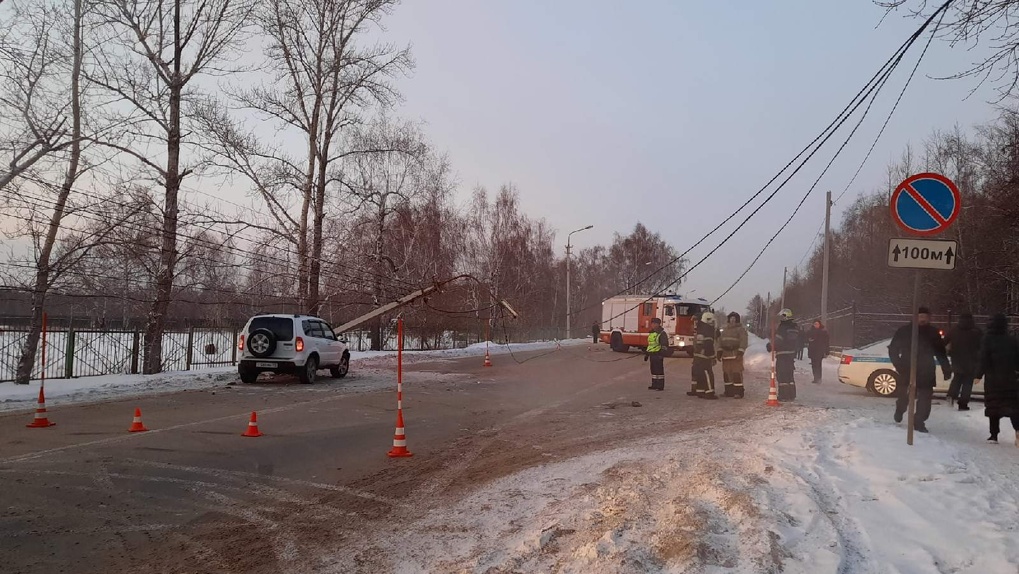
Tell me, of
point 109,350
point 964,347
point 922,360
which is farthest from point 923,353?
point 109,350

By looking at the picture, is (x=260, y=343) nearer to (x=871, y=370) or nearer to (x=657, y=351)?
(x=657, y=351)

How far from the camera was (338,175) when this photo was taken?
2986 cm

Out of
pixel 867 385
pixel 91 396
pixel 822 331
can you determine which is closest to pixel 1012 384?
pixel 867 385

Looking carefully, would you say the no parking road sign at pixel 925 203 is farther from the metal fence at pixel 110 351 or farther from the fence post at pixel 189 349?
the fence post at pixel 189 349

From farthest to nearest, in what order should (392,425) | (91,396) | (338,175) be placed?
(338,175) → (91,396) → (392,425)

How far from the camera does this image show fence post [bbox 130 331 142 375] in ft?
62.5

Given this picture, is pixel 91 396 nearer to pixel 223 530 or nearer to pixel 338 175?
pixel 223 530

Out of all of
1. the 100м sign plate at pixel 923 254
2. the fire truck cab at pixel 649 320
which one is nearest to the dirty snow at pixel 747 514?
the 100м sign plate at pixel 923 254

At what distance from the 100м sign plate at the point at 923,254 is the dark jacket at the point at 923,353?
7.22ft

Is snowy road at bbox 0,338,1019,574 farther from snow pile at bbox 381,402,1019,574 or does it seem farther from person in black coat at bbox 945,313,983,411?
person in black coat at bbox 945,313,983,411

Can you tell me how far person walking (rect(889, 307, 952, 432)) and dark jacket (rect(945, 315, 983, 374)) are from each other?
1.11 m

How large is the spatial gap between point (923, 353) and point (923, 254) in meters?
2.51

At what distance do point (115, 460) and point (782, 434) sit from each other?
8.34 metres

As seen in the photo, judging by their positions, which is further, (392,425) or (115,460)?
(392,425)
